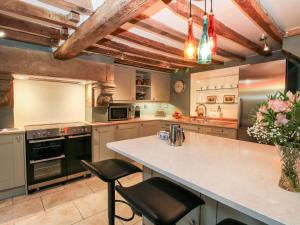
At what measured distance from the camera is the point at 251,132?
3.38ft

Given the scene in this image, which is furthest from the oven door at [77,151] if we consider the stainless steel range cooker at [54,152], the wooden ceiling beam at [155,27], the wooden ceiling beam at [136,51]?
the wooden ceiling beam at [155,27]

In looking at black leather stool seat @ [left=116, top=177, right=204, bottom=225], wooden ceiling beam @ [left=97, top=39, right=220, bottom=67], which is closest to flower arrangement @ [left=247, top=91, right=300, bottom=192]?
black leather stool seat @ [left=116, top=177, right=204, bottom=225]

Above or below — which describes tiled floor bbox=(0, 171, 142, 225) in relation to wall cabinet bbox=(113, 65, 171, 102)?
below

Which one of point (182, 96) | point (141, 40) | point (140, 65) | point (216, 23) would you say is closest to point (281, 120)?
point (216, 23)

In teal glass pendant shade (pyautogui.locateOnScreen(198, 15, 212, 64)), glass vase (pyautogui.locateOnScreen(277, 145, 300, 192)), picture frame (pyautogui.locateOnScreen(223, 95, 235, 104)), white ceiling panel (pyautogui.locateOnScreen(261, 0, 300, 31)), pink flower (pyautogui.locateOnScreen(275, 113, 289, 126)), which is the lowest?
glass vase (pyautogui.locateOnScreen(277, 145, 300, 192))

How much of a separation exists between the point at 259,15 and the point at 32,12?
2312 millimetres

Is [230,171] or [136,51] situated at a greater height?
[136,51]

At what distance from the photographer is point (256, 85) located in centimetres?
278

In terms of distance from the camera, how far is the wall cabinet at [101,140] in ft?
10.8

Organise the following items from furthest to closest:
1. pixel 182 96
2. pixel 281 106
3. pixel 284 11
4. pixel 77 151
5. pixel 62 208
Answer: pixel 182 96 → pixel 77 151 → pixel 62 208 → pixel 284 11 → pixel 281 106

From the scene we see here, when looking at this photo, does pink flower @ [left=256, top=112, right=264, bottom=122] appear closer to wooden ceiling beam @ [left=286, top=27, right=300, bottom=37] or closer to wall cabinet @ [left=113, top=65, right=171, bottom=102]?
wooden ceiling beam @ [left=286, top=27, right=300, bottom=37]

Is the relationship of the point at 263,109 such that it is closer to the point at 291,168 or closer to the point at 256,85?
the point at 291,168

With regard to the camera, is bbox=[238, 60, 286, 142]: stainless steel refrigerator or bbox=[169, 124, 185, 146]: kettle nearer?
bbox=[169, 124, 185, 146]: kettle

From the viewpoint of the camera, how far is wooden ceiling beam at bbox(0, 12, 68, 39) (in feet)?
6.46
